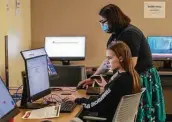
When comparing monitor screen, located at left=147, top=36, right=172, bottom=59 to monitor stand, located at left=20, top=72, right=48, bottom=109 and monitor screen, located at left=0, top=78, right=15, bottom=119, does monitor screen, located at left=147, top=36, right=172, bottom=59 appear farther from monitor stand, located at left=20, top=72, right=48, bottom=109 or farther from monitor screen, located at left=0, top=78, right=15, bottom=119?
monitor screen, located at left=0, top=78, right=15, bottom=119

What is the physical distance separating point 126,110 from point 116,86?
0.19 metres

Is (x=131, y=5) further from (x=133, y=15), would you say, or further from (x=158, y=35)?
(x=158, y=35)

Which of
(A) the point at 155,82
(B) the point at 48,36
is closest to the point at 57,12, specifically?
(B) the point at 48,36

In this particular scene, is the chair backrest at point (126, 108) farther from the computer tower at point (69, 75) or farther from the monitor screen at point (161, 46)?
the monitor screen at point (161, 46)

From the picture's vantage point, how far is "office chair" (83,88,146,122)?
246 centimetres

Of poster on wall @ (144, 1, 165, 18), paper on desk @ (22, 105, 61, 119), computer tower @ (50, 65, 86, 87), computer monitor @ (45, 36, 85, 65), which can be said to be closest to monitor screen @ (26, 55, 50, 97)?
paper on desk @ (22, 105, 61, 119)

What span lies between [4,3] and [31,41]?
149cm

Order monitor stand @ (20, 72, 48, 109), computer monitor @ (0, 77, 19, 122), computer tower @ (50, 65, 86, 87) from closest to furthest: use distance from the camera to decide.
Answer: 1. computer monitor @ (0, 77, 19, 122)
2. monitor stand @ (20, 72, 48, 109)
3. computer tower @ (50, 65, 86, 87)

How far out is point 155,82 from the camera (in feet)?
11.0

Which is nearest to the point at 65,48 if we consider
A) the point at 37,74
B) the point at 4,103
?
the point at 37,74

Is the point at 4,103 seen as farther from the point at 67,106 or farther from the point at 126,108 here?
the point at 126,108

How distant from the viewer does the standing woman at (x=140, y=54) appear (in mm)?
3119

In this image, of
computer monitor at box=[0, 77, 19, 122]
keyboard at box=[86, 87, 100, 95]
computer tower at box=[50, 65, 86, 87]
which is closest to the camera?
computer monitor at box=[0, 77, 19, 122]

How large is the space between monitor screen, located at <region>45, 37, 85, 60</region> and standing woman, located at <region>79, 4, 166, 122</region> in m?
1.72
